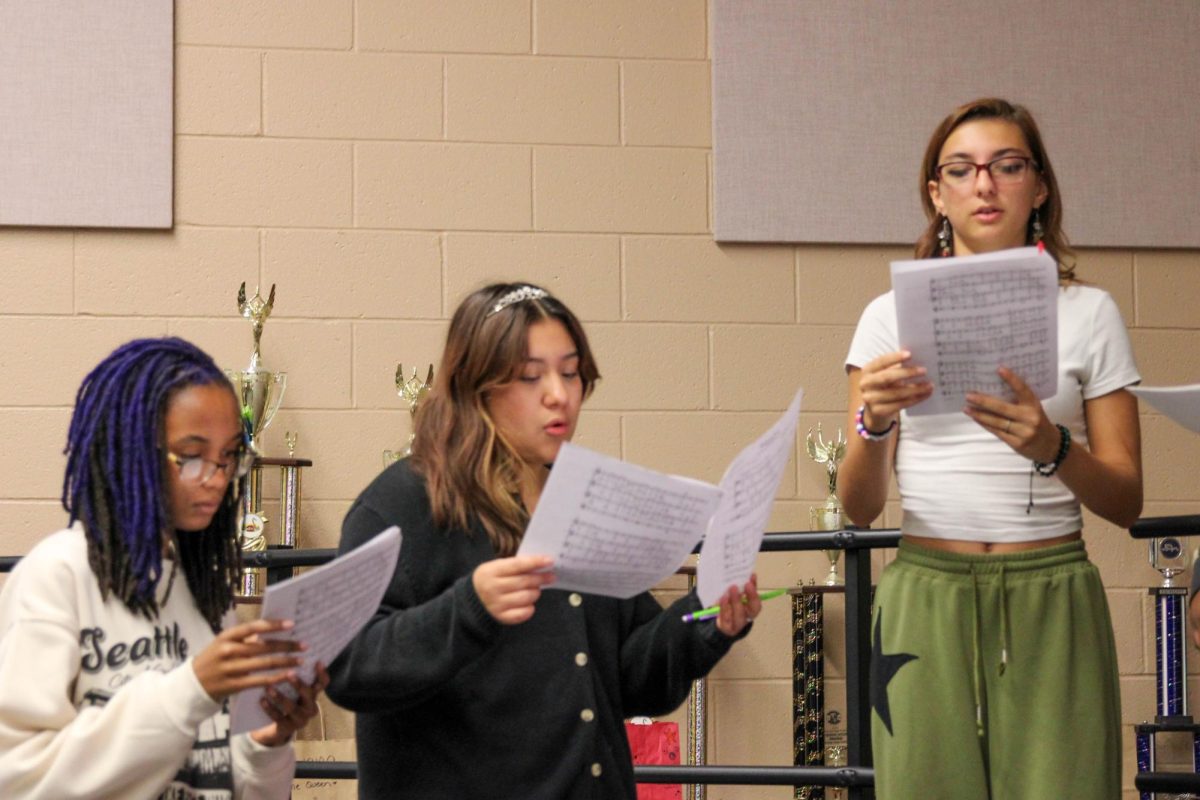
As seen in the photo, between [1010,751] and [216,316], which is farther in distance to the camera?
[216,316]

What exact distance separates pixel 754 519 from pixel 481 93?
8.22ft

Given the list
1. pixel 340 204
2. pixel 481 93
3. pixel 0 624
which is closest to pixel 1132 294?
pixel 481 93

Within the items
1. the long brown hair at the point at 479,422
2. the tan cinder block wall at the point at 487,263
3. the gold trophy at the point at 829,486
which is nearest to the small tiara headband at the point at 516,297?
the long brown hair at the point at 479,422

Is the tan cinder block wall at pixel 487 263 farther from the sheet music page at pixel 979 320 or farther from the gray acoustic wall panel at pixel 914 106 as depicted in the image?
the sheet music page at pixel 979 320

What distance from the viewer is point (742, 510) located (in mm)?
1540

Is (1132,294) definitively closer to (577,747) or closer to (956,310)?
(956,310)

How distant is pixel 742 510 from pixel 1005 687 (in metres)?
0.45

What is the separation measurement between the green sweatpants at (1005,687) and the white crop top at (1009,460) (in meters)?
0.05

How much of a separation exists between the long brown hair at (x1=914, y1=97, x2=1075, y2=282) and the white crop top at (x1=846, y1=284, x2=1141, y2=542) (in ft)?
0.32

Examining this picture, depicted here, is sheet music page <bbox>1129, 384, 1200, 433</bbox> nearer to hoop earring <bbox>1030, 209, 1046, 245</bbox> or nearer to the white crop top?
the white crop top

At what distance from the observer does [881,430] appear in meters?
1.81

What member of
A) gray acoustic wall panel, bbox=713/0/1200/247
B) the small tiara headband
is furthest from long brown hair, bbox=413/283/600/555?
gray acoustic wall panel, bbox=713/0/1200/247

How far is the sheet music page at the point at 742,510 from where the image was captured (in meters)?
1.51

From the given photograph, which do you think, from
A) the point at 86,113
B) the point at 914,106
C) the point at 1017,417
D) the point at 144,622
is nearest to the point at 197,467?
the point at 144,622
